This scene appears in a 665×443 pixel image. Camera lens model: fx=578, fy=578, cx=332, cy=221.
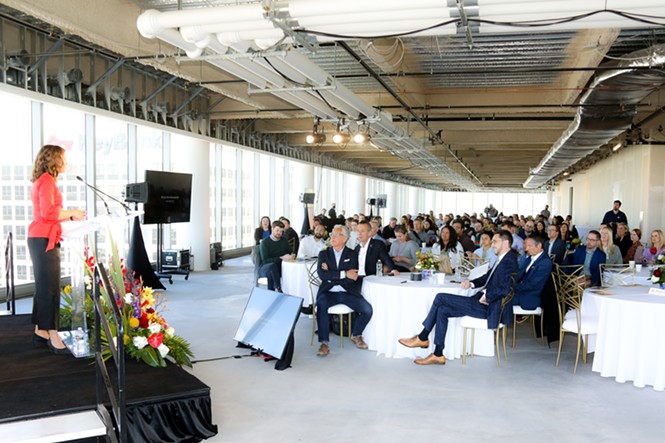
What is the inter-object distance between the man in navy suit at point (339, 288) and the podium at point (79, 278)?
2225 mm

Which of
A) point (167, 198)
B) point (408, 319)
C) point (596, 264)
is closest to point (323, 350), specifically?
point (408, 319)

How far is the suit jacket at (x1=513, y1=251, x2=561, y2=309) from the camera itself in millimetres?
6000

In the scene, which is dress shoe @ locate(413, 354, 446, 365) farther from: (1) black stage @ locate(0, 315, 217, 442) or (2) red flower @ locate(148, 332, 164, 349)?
(2) red flower @ locate(148, 332, 164, 349)

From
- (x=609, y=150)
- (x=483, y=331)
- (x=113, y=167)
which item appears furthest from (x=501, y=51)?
(x=609, y=150)

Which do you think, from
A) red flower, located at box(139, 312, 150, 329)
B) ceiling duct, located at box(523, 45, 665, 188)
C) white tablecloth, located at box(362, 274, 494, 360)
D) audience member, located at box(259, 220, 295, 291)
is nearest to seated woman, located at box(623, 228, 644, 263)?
ceiling duct, located at box(523, 45, 665, 188)

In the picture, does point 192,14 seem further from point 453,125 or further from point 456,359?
point 453,125

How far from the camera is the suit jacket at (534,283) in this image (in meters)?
6.00

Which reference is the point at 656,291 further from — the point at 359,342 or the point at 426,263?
the point at 359,342

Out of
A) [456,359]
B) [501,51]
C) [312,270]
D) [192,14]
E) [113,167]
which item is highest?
[501,51]

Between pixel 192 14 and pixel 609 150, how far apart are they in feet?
50.0

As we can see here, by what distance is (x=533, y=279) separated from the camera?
6.04m

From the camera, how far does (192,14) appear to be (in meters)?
4.48

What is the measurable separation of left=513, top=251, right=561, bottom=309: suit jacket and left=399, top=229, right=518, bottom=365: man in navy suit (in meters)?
0.42

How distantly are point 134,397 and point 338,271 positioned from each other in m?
2.90
